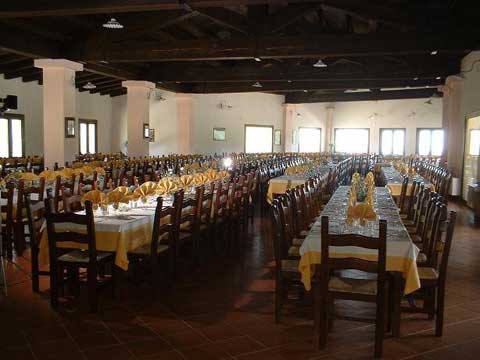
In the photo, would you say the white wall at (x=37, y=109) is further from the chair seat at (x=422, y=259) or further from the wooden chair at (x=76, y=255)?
the chair seat at (x=422, y=259)

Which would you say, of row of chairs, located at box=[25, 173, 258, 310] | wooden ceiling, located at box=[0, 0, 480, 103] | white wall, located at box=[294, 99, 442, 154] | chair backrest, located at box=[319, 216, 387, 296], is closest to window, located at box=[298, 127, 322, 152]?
white wall, located at box=[294, 99, 442, 154]

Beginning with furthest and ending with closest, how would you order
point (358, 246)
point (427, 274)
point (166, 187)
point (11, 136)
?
point (11, 136), point (166, 187), point (427, 274), point (358, 246)

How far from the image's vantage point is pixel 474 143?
11.3m

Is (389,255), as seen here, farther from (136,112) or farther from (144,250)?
(136,112)

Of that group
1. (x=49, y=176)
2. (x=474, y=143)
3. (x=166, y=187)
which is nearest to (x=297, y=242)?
(x=166, y=187)

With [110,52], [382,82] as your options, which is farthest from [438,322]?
[382,82]

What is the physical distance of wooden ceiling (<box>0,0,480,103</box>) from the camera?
347 inches

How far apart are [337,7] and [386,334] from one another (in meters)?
7.36

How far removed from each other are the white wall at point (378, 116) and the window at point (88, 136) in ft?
31.1

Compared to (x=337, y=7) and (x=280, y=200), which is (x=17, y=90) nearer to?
(x=337, y=7)

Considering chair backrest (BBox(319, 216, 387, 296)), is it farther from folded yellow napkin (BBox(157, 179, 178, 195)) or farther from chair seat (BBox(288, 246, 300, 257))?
folded yellow napkin (BBox(157, 179, 178, 195))

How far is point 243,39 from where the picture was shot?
9945mm

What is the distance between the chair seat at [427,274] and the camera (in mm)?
3725

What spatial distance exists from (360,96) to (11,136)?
1356 centimetres
